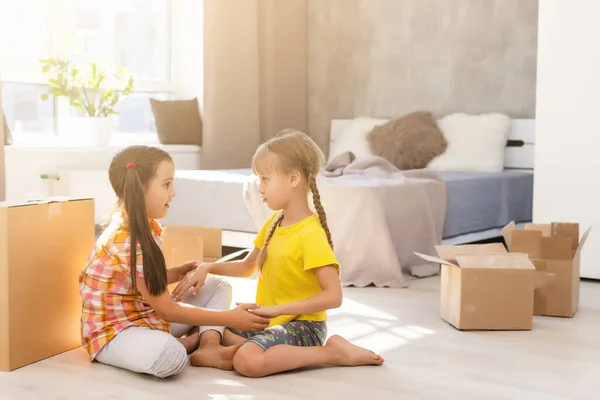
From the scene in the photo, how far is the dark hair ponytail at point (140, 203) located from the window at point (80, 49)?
3.08m

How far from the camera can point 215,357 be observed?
7.37 ft

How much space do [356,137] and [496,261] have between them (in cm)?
287

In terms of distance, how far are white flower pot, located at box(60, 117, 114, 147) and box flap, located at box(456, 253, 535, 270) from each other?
3.21 m

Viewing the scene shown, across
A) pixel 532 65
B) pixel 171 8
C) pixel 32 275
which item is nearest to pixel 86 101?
pixel 171 8

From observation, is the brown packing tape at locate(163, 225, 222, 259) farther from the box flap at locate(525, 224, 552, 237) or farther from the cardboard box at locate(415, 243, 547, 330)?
the box flap at locate(525, 224, 552, 237)

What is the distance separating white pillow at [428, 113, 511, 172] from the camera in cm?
489

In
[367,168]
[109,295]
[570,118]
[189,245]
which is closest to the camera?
[109,295]

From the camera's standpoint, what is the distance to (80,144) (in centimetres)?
525

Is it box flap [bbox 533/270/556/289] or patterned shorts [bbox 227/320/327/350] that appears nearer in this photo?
patterned shorts [bbox 227/320/327/350]

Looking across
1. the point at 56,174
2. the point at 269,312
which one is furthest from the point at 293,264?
the point at 56,174

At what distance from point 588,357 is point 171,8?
454 cm

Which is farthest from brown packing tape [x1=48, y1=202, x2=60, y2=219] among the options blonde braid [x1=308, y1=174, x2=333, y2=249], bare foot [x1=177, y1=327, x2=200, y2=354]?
blonde braid [x1=308, y1=174, x2=333, y2=249]

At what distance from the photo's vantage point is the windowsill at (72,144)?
195 inches

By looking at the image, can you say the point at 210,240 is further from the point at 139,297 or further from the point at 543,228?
the point at 543,228
